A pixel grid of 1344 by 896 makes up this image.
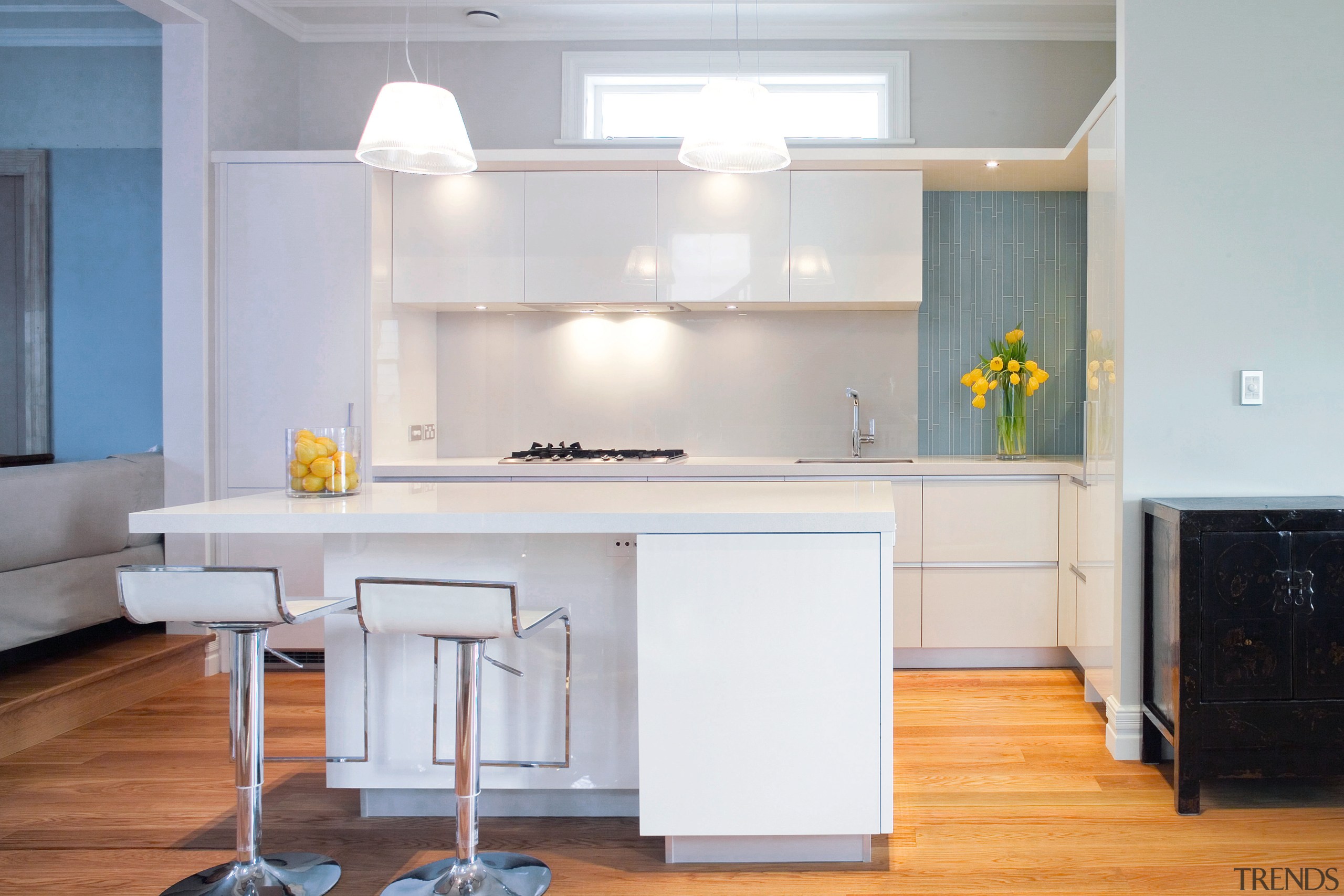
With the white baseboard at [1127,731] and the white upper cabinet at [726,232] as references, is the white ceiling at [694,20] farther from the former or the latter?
the white baseboard at [1127,731]

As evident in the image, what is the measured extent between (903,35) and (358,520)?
339cm

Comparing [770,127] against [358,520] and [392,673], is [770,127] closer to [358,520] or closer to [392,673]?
[358,520]

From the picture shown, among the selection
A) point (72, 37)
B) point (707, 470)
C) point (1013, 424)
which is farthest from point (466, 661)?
point (72, 37)

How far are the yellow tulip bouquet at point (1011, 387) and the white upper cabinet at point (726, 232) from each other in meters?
0.94

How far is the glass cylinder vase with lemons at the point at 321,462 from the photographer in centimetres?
229

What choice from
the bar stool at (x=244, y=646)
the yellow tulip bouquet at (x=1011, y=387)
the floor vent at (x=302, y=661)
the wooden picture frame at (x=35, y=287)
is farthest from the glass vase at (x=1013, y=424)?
the wooden picture frame at (x=35, y=287)

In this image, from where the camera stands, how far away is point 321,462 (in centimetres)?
229

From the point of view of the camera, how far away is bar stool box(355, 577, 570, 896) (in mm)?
1777

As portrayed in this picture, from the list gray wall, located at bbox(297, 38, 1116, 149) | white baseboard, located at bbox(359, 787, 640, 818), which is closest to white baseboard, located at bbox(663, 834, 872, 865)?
white baseboard, located at bbox(359, 787, 640, 818)

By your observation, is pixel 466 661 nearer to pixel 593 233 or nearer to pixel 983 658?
pixel 593 233

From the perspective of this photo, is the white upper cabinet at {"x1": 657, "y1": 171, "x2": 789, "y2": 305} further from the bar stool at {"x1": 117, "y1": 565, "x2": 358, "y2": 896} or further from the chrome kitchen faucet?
the bar stool at {"x1": 117, "y1": 565, "x2": 358, "y2": 896}

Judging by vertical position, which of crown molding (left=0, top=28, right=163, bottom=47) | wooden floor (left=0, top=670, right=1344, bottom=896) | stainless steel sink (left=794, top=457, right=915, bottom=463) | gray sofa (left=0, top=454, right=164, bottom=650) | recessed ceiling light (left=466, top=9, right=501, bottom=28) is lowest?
wooden floor (left=0, top=670, right=1344, bottom=896)

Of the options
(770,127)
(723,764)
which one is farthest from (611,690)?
(770,127)

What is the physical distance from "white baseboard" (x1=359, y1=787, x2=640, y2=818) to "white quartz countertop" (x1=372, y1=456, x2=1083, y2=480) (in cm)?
144
